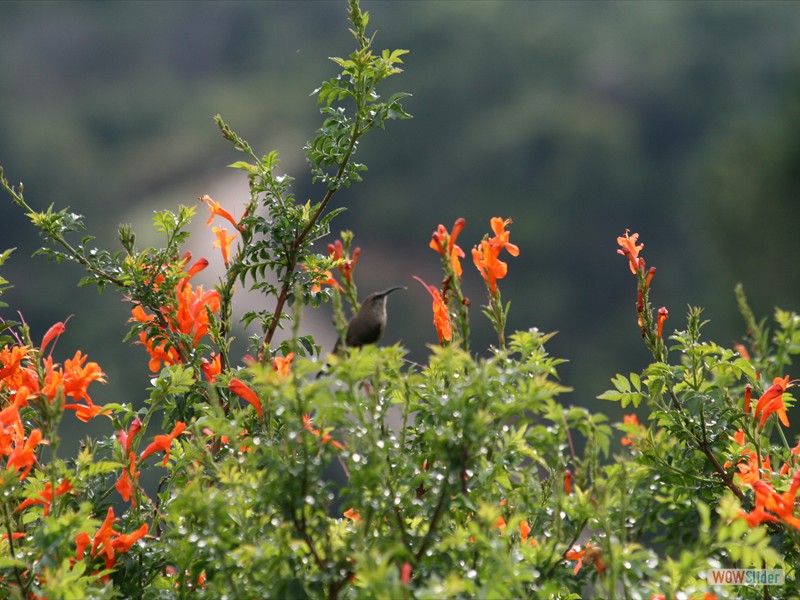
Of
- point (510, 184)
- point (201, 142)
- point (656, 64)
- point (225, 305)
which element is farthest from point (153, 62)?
point (225, 305)

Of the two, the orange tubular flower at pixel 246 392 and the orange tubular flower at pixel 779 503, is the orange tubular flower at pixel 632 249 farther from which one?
the orange tubular flower at pixel 246 392

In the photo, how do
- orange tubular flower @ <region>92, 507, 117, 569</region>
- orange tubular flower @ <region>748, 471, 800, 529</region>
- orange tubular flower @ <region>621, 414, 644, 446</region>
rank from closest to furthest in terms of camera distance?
orange tubular flower @ <region>748, 471, 800, 529</region> → orange tubular flower @ <region>92, 507, 117, 569</region> → orange tubular flower @ <region>621, 414, 644, 446</region>

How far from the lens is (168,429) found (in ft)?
9.46

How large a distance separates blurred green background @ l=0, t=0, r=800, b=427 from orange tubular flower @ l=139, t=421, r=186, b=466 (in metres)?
29.8

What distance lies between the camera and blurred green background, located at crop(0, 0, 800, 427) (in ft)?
131

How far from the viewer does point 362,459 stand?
1860 mm

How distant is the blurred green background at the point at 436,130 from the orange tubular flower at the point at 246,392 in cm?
2992

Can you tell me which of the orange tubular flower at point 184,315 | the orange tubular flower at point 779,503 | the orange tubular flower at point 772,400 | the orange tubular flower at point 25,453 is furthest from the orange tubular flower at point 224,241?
the orange tubular flower at point 779,503

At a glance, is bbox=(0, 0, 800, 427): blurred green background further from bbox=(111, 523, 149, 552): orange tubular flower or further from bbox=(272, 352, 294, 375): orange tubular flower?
bbox=(111, 523, 149, 552): orange tubular flower

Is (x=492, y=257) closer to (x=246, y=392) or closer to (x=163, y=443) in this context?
(x=246, y=392)

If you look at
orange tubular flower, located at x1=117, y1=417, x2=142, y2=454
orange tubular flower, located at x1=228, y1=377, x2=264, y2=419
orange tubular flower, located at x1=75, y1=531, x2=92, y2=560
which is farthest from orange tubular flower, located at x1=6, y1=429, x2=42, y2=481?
orange tubular flower, located at x1=228, y1=377, x2=264, y2=419

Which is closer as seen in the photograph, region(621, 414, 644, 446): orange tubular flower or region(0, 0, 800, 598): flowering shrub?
region(0, 0, 800, 598): flowering shrub

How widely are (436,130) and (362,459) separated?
159ft

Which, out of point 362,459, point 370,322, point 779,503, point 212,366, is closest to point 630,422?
point 779,503
